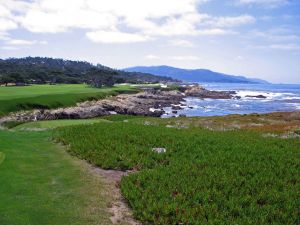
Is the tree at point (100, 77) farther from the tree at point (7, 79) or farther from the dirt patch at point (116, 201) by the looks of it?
the dirt patch at point (116, 201)

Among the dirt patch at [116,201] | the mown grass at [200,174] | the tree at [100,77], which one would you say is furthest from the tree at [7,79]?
the dirt patch at [116,201]

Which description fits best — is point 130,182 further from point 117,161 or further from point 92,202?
point 117,161

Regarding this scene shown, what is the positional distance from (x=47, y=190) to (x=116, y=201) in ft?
9.69

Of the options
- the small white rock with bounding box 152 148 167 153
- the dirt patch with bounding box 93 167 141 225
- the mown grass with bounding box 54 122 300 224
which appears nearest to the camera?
the dirt patch with bounding box 93 167 141 225

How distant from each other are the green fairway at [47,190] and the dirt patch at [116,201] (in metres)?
0.35

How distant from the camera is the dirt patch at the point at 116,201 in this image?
13.4 metres

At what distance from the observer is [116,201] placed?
15148mm

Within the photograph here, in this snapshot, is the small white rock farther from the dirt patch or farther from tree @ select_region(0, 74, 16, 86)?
tree @ select_region(0, 74, 16, 86)

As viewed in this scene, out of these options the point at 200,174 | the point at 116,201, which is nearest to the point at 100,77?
the point at 200,174

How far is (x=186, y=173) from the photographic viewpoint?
705 inches

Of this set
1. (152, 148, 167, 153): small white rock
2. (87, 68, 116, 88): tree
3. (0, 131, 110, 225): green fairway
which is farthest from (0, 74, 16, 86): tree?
(152, 148, 167, 153): small white rock

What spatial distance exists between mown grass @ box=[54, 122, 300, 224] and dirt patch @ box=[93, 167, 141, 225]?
32 cm

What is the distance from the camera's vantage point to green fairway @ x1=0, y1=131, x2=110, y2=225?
42.6ft

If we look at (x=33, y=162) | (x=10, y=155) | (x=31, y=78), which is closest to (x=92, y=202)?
(x=33, y=162)
